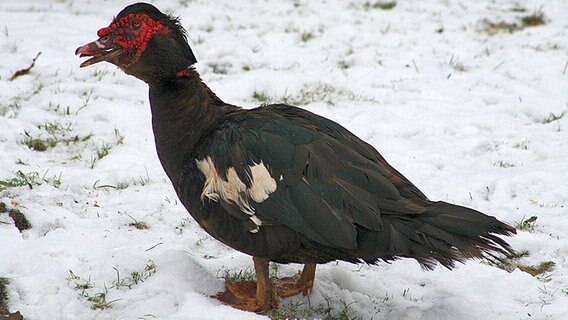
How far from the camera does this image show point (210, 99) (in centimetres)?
418

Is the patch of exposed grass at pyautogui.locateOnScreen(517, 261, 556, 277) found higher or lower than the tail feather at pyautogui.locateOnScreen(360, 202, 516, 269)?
lower

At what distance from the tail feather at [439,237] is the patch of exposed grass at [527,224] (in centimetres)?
140

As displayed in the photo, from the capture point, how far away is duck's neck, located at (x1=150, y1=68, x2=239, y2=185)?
4016 millimetres

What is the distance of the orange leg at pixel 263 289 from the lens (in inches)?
159

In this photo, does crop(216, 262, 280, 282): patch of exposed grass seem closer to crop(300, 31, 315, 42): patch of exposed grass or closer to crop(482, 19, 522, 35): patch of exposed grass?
crop(300, 31, 315, 42): patch of exposed grass

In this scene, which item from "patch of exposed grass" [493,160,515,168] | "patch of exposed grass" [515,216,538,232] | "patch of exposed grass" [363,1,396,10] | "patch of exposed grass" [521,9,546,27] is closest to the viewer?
"patch of exposed grass" [515,216,538,232]

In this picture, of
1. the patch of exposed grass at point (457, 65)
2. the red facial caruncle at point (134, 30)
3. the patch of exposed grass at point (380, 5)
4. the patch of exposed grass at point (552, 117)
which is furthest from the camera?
the patch of exposed grass at point (380, 5)

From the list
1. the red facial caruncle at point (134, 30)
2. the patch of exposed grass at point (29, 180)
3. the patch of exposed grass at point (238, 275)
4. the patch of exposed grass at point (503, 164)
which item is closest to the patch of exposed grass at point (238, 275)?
the patch of exposed grass at point (238, 275)

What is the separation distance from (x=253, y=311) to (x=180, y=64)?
1.37 meters

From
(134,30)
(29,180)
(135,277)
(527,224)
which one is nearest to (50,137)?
(29,180)

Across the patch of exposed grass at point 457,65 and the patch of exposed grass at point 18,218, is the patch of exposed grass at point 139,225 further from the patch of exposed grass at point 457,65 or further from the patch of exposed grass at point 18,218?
the patch of exposed grass at point 457,65

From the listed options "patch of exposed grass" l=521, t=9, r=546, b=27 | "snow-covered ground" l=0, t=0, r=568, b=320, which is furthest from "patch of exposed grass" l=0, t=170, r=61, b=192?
"patch of exposed grass" l=521, t=9, r=546, b=27

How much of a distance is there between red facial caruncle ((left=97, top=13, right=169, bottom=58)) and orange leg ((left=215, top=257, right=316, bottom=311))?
1.29m

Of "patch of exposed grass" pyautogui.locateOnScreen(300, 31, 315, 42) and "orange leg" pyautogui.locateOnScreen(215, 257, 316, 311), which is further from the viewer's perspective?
"patch of exposed grass" pyautogui.locateOnScreen(300, 31, 315, 42)
